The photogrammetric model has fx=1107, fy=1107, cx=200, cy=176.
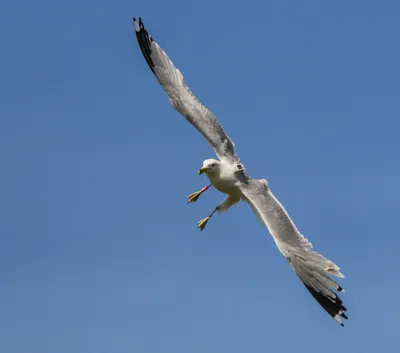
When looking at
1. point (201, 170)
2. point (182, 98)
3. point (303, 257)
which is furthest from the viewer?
point (182, 98)

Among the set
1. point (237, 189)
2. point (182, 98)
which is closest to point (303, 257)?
point (237, 189)

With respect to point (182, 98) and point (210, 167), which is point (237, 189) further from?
point (182, 98)

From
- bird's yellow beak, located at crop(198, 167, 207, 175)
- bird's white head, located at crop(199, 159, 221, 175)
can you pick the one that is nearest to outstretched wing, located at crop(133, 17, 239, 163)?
bird's white head, located at crop(199, 159, 221, 175)

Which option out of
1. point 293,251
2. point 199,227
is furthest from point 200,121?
point 293,251

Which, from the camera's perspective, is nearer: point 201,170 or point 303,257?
point 303,257

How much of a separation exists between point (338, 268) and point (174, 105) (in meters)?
6.48

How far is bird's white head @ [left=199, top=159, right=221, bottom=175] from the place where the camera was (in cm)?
2627

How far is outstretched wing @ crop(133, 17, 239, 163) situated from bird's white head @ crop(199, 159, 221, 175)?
0.56m

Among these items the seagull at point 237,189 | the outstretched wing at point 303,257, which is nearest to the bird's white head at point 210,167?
the seagull at point 237,189

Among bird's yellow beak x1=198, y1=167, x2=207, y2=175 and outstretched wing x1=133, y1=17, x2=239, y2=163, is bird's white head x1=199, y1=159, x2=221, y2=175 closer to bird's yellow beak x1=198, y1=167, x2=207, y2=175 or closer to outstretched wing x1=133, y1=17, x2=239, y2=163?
bird's yellow beak x1=198, y1=167, x2=207, y2=175

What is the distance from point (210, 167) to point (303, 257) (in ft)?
11.4

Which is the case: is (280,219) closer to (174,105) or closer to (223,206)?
(223,206)

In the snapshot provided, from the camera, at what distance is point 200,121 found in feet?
89.8

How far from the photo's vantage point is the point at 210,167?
2628 centimetres
